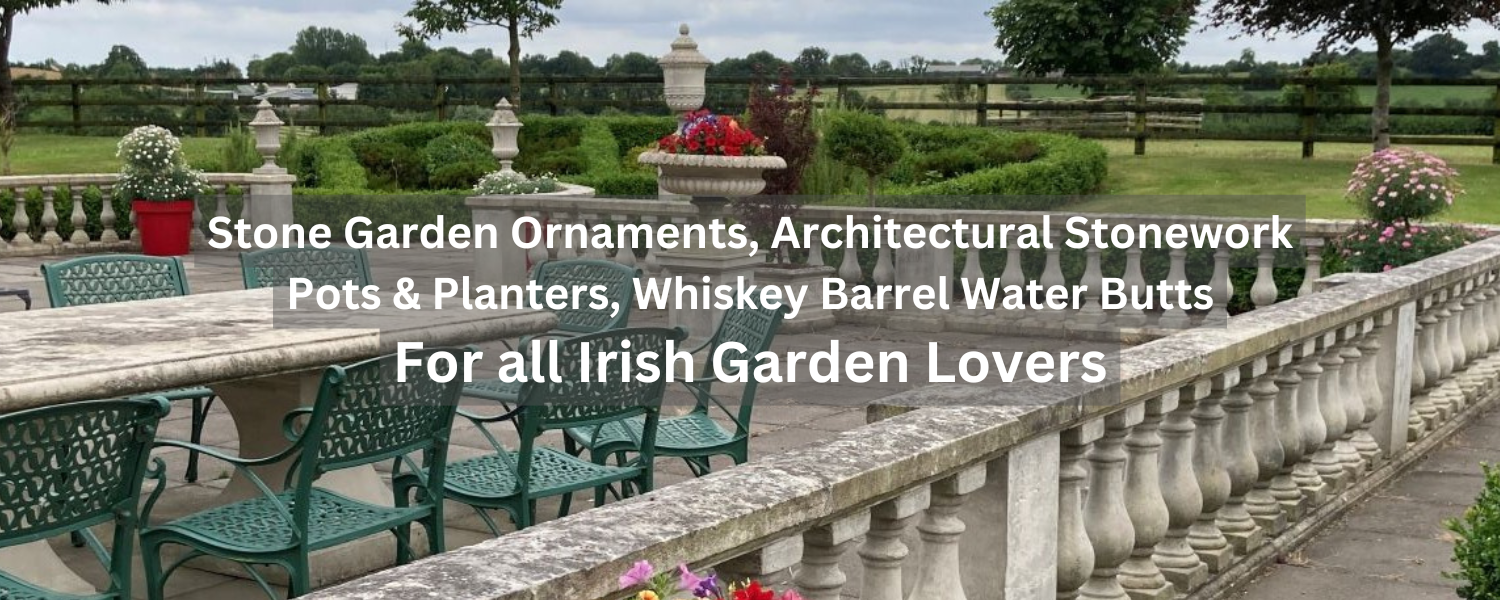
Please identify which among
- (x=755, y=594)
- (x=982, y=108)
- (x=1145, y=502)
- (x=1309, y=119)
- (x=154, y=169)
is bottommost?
(x=1145, y=502)

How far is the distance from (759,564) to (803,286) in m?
9.32

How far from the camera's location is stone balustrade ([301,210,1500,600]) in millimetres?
2412

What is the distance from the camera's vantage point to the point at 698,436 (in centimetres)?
579

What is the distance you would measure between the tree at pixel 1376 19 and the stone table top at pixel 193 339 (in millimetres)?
20637

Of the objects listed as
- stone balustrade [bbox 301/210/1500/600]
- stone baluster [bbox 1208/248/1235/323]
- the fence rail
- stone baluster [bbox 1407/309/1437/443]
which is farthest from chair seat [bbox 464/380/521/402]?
the fence rail

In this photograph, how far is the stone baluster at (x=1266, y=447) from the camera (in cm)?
506

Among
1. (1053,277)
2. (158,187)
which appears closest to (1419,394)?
(1053,277)

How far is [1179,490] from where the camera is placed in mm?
4402

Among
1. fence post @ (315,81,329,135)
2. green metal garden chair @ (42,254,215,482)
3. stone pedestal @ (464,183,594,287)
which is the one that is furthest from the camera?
fence post @ (315,81,329,135)

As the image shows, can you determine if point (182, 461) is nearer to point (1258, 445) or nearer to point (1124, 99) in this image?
point (1258, 445)

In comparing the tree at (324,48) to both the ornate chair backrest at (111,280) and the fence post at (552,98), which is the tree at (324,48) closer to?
the fence post at (552,98)

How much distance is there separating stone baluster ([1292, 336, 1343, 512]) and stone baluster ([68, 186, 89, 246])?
15102 millimetres

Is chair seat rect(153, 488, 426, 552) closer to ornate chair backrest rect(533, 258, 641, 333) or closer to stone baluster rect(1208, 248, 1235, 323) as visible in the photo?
ornate chair backrest rect(533, 258, 641, 333)

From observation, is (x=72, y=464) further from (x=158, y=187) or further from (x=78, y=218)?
(x=78, y=218)
